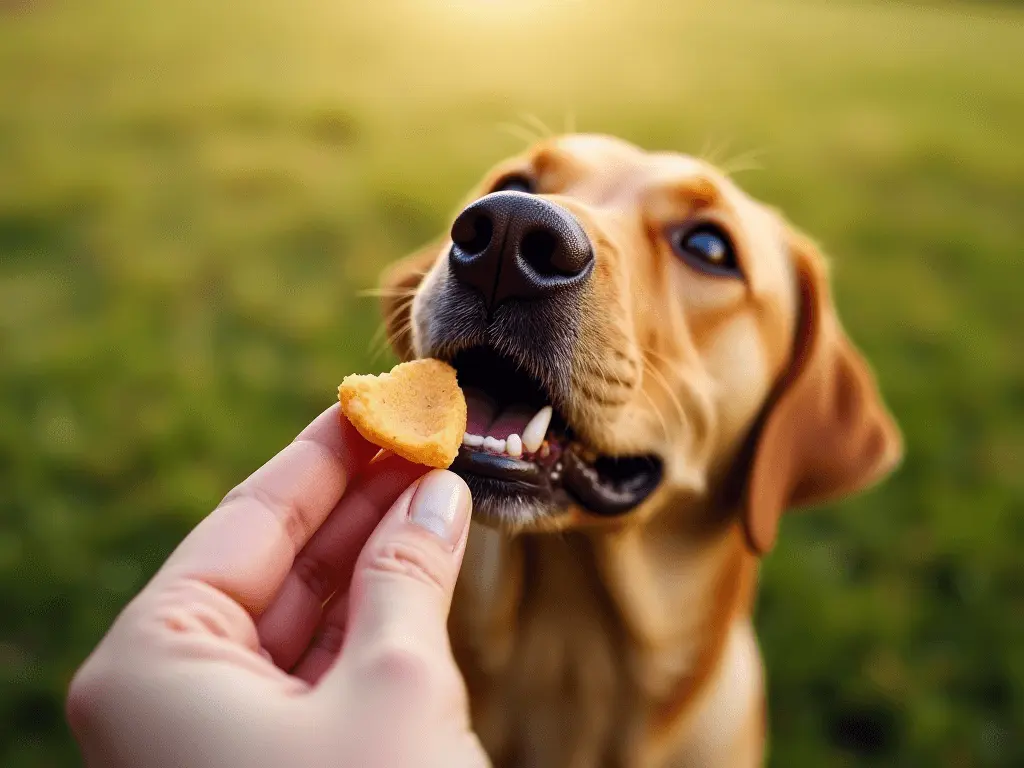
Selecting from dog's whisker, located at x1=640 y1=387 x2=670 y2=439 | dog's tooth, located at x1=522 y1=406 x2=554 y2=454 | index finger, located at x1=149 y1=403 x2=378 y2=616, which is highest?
index finger, located at x1=149 y1=403 x2=378 y2=616

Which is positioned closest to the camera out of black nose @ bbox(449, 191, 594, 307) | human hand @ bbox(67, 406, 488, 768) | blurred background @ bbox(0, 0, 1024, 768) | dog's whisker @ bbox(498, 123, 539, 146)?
human hand @ bbox(67, 406, 488, 768)

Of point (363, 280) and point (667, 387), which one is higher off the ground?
point (667, 387)

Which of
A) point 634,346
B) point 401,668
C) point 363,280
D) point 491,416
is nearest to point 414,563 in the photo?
point 401,668

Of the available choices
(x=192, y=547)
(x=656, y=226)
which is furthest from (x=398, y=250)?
(x=192, y=547)

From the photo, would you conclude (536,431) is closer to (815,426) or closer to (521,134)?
(815,426)

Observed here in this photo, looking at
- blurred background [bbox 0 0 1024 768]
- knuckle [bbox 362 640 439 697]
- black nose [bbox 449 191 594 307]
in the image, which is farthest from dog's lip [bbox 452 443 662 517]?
blurred background [bbox 0 0 1024 768]

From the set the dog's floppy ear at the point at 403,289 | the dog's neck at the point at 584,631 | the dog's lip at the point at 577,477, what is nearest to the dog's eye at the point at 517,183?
the dog's floppy ear at the point at 403,289

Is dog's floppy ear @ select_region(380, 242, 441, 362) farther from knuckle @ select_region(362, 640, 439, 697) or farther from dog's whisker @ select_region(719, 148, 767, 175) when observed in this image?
knuckle @ select_region(362, 640, 439, 697)
